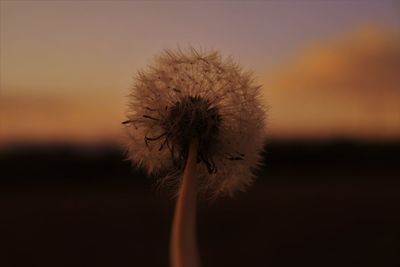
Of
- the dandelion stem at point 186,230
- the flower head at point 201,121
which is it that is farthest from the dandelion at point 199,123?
the dandelion stem at point 186,230

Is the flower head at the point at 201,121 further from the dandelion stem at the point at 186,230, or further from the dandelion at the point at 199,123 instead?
the dandelion stem at the point at 186,230

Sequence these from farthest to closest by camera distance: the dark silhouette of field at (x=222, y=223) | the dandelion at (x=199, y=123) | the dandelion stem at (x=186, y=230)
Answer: the dark silhouette of field at (x=222, y=223) < the dandelion at (x=199, y=123) < the dandelion stem at (x=186, y=230)

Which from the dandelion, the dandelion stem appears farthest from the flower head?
the dandelion stem

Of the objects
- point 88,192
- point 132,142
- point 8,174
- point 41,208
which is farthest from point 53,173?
point 132,142

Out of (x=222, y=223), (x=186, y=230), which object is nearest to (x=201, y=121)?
(x=186, y=230)

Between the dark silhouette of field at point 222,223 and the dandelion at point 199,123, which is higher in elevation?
the dandelion at point 199,123

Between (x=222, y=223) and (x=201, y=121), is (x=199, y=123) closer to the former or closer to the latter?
(x=201, y=121)

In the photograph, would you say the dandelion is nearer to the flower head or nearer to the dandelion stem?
the flower head
